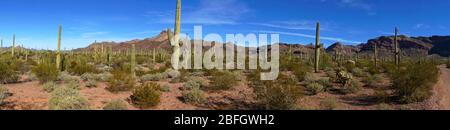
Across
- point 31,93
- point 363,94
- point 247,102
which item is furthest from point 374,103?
point 31,93

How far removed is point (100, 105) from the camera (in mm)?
11227

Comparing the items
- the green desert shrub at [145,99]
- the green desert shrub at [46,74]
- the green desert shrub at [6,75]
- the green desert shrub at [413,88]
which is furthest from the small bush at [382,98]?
the green desert shrub at [6,75]

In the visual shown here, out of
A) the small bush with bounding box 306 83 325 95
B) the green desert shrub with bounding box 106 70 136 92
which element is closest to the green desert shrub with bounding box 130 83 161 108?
the green desert shrub with bounding box 106 70 136 92

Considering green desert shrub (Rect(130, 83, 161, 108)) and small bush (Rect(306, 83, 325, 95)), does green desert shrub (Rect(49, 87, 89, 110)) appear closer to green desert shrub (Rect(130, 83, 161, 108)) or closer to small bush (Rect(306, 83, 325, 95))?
green desert shrub (Rect(130, 83, 161, 108))

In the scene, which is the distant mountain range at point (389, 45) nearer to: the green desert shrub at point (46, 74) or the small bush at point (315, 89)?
the green desert shrub at point (46, 74)

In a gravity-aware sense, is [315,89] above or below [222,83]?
below

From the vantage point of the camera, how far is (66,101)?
991 centimetres

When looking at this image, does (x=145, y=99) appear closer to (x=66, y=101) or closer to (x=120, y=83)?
(x=66, y=101)

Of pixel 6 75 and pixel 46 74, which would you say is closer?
pixel 46 74

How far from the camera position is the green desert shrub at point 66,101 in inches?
386

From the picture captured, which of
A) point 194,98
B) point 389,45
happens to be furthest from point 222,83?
point 389,45

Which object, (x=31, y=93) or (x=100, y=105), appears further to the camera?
(x=31, y=93)
